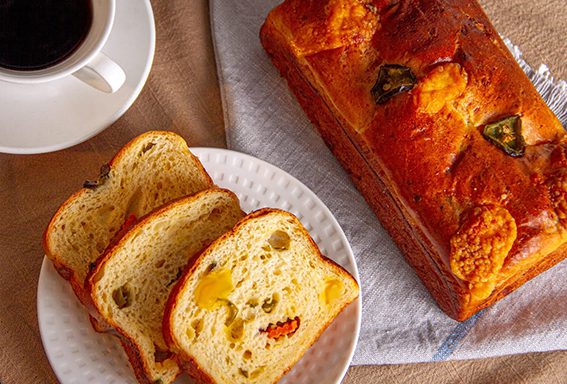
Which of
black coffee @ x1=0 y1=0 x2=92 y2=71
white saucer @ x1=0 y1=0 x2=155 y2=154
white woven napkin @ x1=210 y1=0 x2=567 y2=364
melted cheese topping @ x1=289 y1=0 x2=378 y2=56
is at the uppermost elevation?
black coffee @ x1=0 y1=0 x2=92 y2=71

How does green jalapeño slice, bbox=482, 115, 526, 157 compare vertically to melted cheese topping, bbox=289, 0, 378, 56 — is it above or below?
below

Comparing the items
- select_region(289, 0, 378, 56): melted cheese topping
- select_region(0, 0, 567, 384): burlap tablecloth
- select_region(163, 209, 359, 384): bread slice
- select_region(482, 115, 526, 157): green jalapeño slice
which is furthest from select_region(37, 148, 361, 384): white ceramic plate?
select_region(482, 115, 526, 157): green jalapeño slice

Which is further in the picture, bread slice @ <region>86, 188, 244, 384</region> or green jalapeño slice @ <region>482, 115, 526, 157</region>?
green jalapeño slice @ <region>482, 115, 526, 157</region>

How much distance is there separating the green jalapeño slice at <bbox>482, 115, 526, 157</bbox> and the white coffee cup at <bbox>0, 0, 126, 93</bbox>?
41.1 inches

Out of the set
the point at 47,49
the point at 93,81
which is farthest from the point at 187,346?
the point at 47,49

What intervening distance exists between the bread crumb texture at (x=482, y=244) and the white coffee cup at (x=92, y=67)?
104cm

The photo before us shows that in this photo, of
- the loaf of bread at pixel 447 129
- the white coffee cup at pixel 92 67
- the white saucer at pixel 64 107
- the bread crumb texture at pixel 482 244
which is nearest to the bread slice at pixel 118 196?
the white saucer at pixel 64 107

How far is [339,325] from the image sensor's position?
215 cm

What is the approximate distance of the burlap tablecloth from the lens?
7.27 ft

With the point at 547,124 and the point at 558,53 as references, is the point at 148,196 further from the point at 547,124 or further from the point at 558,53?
the point at 558,53

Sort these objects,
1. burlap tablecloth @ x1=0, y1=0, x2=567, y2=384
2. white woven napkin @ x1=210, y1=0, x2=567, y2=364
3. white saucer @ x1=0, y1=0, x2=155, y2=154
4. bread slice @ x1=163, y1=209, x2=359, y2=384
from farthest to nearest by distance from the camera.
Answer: white woven napkin @ x1=210, y1=0, x2=567, y2=364, burlap tablecloth @ x1=0, y1=0, x2=567, y2=384, white saucer @ x1=0, y1=0, x2=155, y2=154, bread slice @ x1=163, y1=209, x2=359, y2=384

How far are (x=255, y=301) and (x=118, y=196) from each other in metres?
0.51

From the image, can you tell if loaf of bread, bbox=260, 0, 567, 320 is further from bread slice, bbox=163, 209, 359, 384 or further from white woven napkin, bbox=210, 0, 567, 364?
bread slice, bbox=163, 209, 359, 384

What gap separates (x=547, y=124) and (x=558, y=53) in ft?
2.13
